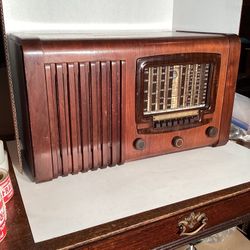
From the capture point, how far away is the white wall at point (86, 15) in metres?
0.97

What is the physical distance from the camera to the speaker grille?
0.70 metres

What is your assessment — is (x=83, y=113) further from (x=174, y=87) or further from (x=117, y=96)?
(x=174, y=87)

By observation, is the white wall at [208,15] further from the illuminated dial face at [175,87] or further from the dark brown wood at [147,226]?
the dark brown wood at [147,226]

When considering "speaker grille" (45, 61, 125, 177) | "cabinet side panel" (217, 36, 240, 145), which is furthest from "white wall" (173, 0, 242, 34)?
"speaker grille" (45, 61, 125, 177)

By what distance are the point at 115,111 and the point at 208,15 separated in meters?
0.61

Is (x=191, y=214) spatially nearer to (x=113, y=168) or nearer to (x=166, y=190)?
(x=166, y=190)

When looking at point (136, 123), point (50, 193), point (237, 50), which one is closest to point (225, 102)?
point (237, 50)

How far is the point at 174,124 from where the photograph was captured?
865 mm

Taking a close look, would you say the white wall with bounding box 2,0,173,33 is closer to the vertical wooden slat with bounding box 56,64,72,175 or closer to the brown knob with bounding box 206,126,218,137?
the vertical wooden slat with bounding box 56,64,72,175

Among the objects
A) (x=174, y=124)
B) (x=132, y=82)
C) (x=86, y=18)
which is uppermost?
(x=86, y=18)

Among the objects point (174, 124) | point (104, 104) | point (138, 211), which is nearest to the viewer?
point (138, 211)

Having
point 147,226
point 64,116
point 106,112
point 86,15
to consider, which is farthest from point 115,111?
point 86,15

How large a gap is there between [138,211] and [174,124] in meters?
0.31

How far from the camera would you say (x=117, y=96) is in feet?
2.52
